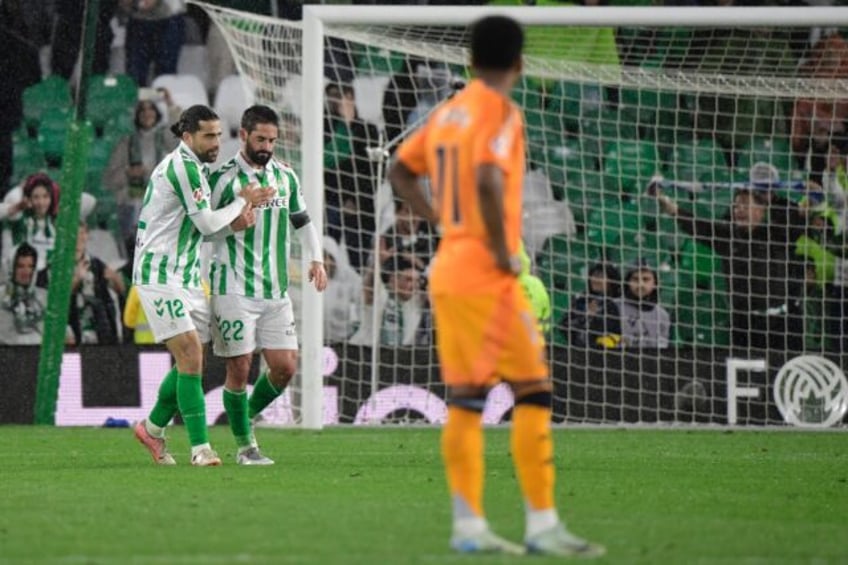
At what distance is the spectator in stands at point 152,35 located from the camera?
61.9 ft

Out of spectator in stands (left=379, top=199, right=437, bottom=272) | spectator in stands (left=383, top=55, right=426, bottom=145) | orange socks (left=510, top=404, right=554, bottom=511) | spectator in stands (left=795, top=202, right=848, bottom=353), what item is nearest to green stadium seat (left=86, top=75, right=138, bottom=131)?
spectator in stands (left=383, top=55, right=426, bottom=145)

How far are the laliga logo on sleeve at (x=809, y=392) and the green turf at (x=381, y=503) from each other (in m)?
2.37

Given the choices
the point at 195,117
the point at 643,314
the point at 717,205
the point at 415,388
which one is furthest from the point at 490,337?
the point at 717,205

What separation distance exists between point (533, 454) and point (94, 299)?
38.9ft

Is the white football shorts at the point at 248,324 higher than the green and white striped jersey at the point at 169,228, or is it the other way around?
the green and white striped jersey at the point at 169,228

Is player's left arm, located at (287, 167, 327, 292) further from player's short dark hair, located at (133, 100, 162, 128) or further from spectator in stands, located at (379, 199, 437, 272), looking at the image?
player's short dark hair, located at (133, 100, 162, 128)

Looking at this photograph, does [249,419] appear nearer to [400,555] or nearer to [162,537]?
[162,537]

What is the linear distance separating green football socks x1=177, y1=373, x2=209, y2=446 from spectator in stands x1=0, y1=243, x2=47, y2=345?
23.1ft

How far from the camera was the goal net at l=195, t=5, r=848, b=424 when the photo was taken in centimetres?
1639

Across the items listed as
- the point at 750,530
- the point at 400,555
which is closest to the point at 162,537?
the point at 400,555

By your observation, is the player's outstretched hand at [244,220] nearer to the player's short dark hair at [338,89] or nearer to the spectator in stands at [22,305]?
the player's short dark hair at [338,89]

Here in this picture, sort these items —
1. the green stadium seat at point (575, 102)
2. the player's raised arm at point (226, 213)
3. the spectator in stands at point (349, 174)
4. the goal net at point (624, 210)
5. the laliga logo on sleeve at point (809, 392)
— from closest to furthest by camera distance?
the player's raised arm at point (226, 213), the laliga logo on sleeve at point (809, 392), the goal net at point (624, 210), the spectator in stands at point (349, 174), the green stadium seat at point (575, 102)

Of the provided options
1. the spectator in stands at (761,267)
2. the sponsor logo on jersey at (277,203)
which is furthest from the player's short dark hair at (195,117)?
the spectator in stands at (761,267)

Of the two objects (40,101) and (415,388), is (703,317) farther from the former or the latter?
(40,101)
